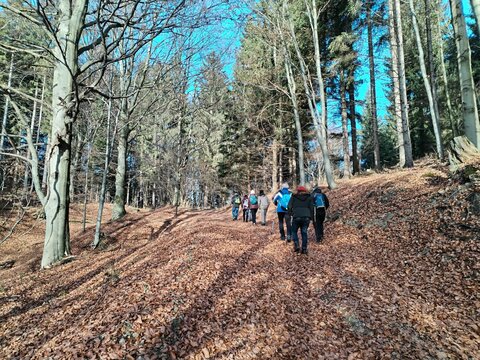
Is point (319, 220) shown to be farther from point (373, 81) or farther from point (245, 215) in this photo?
point (373, 81)

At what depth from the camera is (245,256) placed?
291 inches

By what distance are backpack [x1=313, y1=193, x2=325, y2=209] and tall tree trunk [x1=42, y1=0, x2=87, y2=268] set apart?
273 inches

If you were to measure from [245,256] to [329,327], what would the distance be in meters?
3.34

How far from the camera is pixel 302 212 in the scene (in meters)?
7.57

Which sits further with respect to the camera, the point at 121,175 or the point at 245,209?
the point at 121,175

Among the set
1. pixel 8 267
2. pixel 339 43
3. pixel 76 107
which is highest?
pixel 339 43

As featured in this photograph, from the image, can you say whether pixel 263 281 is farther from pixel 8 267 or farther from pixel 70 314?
pixel 8 267

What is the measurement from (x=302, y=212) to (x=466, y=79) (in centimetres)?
543

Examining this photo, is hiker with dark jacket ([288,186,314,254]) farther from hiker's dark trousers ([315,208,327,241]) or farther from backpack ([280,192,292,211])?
backpack ([280,192,292,211])

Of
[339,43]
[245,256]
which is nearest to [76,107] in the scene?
[245,256]

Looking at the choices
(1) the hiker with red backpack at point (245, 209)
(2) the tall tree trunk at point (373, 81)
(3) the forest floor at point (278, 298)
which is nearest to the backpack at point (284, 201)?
(3) the forest floor at point (278, 298)

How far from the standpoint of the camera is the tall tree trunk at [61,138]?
7355mm

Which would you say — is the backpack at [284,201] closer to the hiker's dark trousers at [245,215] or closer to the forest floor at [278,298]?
the forest floor at [278,298]

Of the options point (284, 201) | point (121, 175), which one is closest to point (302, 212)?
point (284, 201)
